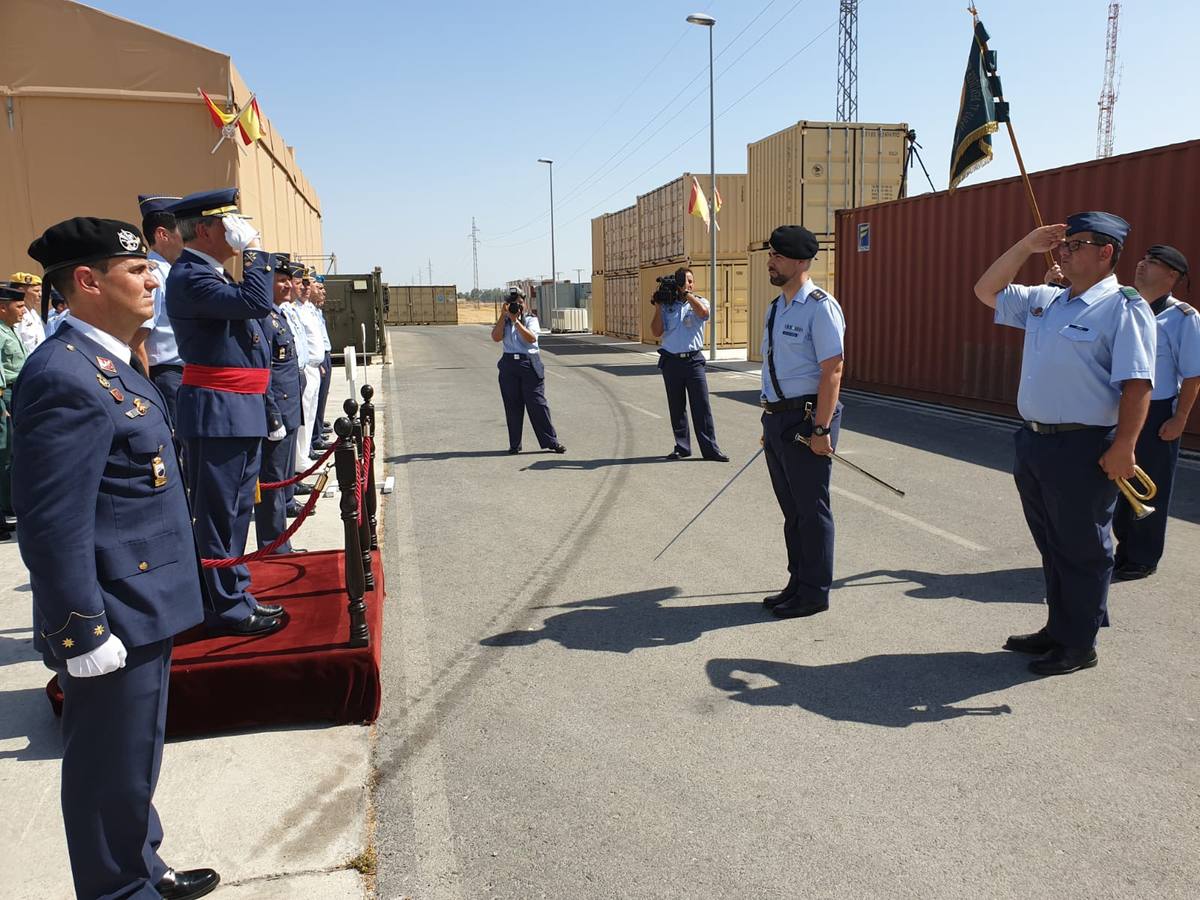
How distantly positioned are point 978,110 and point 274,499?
4.73 meters

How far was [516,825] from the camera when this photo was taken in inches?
113

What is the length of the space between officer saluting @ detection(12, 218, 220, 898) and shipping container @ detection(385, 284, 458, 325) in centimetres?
5497

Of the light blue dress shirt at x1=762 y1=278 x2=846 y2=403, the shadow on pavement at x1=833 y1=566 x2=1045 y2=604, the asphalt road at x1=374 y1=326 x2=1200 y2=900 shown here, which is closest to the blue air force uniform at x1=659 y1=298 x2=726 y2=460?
the asphalt road at x1=374 y1=326 x2=1200 y2=900

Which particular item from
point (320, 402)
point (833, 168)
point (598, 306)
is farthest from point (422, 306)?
point (320, 402)

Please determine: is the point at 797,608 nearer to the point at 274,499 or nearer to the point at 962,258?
the point at 274,499

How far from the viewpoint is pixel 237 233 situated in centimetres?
363

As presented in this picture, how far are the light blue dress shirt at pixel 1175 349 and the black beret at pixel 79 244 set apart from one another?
5.29 m

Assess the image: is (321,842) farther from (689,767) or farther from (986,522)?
(986,522)

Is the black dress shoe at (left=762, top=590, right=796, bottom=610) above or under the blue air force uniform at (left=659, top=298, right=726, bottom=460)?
under

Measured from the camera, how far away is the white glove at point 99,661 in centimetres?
201

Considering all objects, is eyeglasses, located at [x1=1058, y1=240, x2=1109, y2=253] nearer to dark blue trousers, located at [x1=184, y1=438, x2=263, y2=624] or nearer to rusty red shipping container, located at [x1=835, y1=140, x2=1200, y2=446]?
dark blue trousers, located at [x1=184, y1=438, x2=263, y2=624]

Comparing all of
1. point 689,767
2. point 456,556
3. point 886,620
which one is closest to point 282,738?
point 689,767

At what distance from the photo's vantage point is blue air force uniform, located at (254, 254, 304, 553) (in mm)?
5445

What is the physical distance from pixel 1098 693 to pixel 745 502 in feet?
12.2
